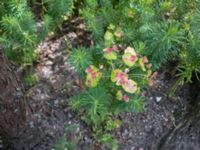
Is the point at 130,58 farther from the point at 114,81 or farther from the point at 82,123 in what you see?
the point at 82,123

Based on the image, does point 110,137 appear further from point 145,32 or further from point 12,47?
point 12,47

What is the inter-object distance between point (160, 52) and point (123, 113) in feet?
1.76

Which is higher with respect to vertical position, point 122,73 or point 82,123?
point 122,73

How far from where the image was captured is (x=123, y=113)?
206cm

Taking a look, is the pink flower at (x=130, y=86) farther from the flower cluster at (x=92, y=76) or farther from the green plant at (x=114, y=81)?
the flower cluster at (x=92, y=76)

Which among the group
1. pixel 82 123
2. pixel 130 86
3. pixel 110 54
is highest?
pixel 110 54

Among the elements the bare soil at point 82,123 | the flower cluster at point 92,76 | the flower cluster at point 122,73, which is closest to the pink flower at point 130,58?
the flower cluster at point 122,73

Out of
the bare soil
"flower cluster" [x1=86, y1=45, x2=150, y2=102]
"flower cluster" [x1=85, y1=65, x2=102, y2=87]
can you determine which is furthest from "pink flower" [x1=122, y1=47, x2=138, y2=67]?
the bare soil

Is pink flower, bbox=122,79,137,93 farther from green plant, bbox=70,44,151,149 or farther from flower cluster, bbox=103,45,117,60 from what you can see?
flower cluster, bbox=103,45,117,60

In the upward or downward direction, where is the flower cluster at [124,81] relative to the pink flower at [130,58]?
downward

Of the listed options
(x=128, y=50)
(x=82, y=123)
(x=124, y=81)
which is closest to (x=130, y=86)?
(x=124, y=81)

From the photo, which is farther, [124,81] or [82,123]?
[82,123]

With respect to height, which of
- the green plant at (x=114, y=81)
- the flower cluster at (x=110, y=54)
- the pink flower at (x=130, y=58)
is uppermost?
the flower cluster at (x=110, y=54)

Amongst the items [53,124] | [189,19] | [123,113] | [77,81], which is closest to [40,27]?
[77,81]
